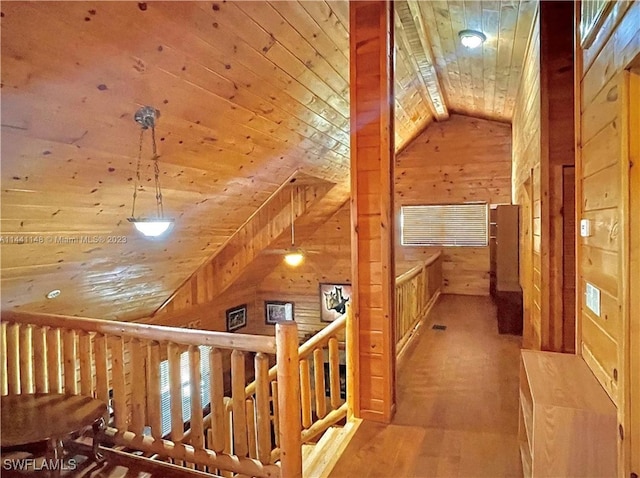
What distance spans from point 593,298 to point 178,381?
88.5 inches

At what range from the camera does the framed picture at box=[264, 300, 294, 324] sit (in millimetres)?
8820

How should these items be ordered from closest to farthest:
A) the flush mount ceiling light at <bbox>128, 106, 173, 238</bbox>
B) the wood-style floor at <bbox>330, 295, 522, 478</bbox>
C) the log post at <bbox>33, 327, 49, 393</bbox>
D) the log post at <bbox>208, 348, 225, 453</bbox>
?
the log post at <bbox>208, 348, 225, 453</bbox>
the wood-style floor at <bbox>330, 295, 522, 478</bbox>
the flush mount ceiling light at <bbox>128, 106, 173, 238</bbox>
the log post at <bbox>33, 327, 49, 393</bbox>

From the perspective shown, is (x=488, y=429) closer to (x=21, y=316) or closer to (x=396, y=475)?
(x=396, y=475)

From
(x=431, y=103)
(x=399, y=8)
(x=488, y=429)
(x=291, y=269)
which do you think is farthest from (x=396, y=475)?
(x=291, y=269)

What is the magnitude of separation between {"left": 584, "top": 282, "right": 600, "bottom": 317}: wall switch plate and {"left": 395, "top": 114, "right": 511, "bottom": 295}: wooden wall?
5883mm

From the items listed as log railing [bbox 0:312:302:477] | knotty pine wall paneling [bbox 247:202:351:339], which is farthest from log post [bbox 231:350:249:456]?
knotty pine wall paneling [bbox 247:202:351:339]

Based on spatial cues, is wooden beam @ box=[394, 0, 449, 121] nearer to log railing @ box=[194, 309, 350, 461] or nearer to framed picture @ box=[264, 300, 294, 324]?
log railing @ box=[194, 309, 350, 461]

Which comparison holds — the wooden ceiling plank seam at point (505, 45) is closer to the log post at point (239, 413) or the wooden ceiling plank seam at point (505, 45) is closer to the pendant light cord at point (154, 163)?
the pendant light cord at point (154, 163)

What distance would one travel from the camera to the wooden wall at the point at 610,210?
154 centimetres

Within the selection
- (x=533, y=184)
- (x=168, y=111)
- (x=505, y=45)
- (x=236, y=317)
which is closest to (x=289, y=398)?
(x=168, y=111)

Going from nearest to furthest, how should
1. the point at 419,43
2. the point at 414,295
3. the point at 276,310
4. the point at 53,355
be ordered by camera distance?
1. the point at 53,355
2. the point at 419,43
3. the point at 414,295
4. the point at 276,310

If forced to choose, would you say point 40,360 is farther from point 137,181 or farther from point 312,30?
point 312,30

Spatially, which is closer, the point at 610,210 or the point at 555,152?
the point at 610,210

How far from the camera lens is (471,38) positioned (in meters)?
3.86
